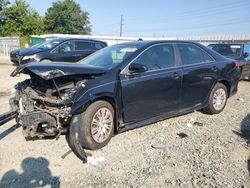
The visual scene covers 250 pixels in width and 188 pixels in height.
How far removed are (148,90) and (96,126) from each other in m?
1.23

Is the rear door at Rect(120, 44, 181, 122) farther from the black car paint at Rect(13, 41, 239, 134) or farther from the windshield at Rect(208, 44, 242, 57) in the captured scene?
the windshield at Rect(208, 44, 242, 57)

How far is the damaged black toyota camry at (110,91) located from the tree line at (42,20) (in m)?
31.0

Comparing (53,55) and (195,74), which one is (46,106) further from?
(53,55)

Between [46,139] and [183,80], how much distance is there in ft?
9.48

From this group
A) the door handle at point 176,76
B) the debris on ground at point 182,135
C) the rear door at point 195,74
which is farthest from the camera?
the rear door at point 195,74

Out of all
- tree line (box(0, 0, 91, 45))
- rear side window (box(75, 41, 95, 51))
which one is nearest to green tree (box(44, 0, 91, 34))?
tree line (box(0, 0, 91, 45))

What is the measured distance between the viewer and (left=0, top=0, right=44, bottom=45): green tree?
47156mm

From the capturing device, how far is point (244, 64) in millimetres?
12367

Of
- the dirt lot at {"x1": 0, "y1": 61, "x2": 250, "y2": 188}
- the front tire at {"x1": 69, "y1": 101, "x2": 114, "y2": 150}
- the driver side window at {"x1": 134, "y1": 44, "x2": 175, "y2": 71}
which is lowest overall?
the dirt lot at {"x1": 0, "y1": 61, "x2": 250, "y2": 188}

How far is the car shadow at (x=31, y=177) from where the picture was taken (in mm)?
3857

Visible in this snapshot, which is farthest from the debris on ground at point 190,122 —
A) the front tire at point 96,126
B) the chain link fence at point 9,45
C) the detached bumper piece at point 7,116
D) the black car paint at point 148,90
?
the chain link fence at point 9,45

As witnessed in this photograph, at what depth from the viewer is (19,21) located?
47.5 metres

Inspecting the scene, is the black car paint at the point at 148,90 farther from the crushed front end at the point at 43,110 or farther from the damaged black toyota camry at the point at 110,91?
the crushed front end at the point at 43,110

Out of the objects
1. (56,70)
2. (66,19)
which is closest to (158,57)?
(56,70)
